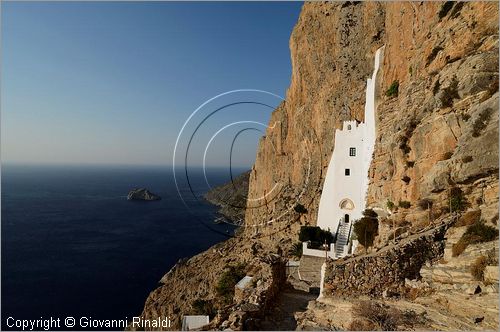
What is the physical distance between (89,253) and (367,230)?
46.6m

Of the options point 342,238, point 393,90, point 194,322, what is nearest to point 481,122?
point 393,90

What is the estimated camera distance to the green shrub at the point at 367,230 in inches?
682

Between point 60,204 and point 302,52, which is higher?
point 302,52

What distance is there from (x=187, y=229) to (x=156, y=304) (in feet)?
137

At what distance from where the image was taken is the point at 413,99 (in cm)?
1639

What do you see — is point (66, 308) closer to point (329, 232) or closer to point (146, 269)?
point (146, 269)

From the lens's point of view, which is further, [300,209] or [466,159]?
[300,209]

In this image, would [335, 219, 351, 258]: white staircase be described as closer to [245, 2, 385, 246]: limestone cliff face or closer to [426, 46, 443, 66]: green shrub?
[245, 2, 385, 246]: limestone cliff face

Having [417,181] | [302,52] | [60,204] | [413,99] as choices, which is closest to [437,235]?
[417,181]

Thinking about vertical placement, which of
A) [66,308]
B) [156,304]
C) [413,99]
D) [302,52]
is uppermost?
[302,52]

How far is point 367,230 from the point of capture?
17531mm

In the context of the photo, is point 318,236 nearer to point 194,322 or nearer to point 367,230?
point 367,230

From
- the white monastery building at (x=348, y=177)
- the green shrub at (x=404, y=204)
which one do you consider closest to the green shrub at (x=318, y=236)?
the white monastery building at (x=348, y=177)

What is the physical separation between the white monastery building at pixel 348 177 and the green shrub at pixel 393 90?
4.85ft
